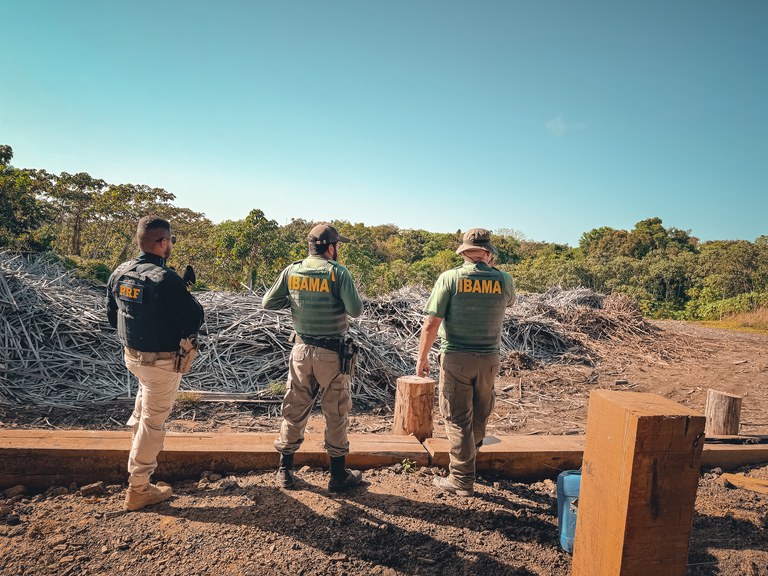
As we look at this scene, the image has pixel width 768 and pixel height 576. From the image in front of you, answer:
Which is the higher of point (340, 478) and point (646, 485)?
point (646, 485)

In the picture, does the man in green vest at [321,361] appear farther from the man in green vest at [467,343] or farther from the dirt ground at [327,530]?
the man in green vest at [467,343]

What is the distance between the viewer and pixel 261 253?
14289 mm

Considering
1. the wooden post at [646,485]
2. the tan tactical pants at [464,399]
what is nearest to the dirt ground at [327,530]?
the tan tactical pants at [464,399]

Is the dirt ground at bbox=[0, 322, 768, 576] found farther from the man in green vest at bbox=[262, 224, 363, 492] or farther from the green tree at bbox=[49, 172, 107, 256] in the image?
the green tree at bbox=[49, 172, 107, 256]

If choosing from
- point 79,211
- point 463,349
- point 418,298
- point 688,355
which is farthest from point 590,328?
point 79,211

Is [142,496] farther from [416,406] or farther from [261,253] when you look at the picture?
[261,253]

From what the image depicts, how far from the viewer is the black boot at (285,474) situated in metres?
2.98

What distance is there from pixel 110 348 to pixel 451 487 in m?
6.35

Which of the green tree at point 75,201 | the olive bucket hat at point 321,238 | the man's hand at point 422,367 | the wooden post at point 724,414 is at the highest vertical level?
the green tree at point 75,201

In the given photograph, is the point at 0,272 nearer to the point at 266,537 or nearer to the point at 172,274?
the point at 172,274

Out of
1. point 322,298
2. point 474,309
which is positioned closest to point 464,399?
point 474,309

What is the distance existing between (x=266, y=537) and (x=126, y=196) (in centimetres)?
1786

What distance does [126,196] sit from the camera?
17.1 metres

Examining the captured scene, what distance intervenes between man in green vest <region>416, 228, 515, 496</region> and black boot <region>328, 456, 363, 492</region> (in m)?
0.58
